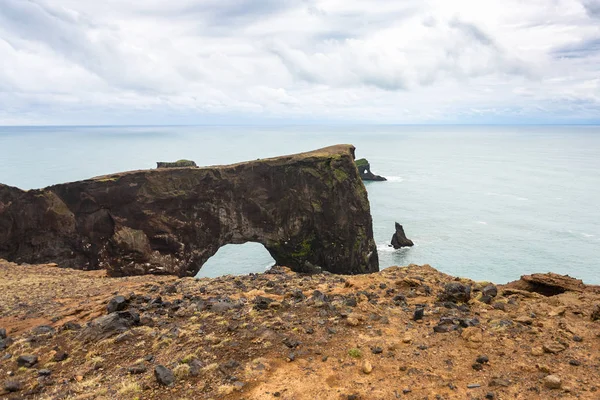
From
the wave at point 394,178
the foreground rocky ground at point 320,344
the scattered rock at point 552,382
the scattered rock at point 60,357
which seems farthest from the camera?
the wave at point 394,178

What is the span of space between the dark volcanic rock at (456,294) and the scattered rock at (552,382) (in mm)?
5736

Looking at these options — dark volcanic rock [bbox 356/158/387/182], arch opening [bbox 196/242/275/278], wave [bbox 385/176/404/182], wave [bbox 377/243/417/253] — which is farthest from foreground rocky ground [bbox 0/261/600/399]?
wave [bbox 385/176/404/182]

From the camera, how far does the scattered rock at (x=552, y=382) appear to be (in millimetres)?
9047

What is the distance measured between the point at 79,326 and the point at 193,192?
37557 millimetres

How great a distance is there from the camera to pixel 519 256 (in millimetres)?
62250

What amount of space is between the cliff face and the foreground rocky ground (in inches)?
1287

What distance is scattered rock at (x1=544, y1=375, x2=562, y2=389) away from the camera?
9.05 meters

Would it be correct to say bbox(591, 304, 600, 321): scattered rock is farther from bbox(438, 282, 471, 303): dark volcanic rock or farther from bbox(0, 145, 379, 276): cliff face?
bbox(0, 145, 379, 276): cliff face

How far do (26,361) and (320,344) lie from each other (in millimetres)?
9639

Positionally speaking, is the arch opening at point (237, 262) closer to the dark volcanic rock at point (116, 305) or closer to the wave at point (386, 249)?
the wave at point (386, 249)

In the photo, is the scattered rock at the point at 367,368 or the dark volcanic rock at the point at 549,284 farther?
the dark volcanic rock at the point at 549,284

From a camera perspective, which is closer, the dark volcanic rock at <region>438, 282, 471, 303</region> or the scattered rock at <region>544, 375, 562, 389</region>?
the scattered rock at <region>544, 375, 562, 389</region>

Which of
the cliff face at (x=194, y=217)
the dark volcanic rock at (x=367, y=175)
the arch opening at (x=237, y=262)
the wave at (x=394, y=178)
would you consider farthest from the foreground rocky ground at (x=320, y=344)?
the wave at (x=394, y=178)

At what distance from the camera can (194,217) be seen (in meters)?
51.6
